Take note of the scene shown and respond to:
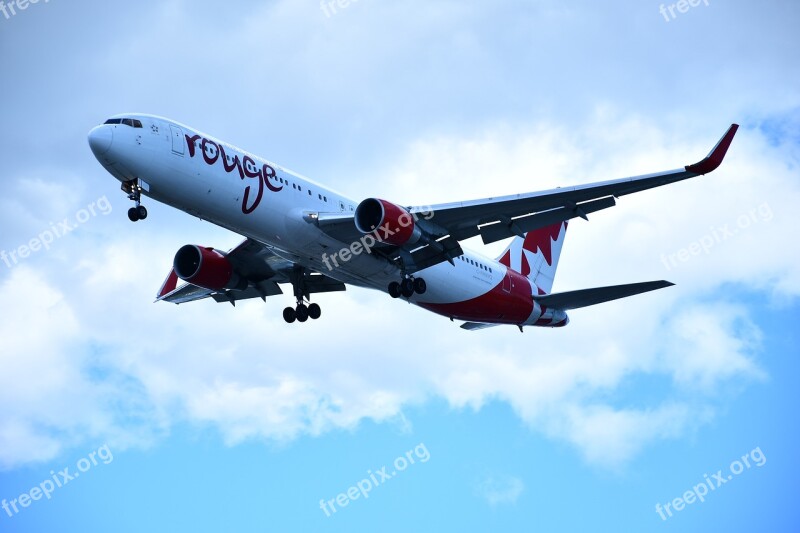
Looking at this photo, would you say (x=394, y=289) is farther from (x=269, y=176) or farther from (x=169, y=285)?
(x=169, y=285)

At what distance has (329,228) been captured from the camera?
108 ft

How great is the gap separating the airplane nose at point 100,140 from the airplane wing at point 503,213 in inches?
278

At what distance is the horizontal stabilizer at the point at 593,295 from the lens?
3534 cm

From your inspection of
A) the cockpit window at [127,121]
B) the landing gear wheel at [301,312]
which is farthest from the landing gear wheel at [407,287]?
the cockpit window at [127,121]

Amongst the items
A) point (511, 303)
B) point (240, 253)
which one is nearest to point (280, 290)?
point (240, 253)

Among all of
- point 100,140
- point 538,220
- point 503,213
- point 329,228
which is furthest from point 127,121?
point 538,220

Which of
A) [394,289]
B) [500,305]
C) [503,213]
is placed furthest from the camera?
[500,305]

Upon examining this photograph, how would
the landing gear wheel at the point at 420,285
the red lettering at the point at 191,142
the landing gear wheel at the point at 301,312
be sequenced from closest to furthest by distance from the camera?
1. the red lettering at the point at 191,142
2. the landing gear wheel at the point at 420,285
3. the landing gear wheel at the point at 301,312

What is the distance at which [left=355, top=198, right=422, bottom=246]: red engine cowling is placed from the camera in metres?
32.5

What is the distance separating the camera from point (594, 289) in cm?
3825

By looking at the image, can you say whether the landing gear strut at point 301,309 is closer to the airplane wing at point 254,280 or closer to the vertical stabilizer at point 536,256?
the airplane wing at point 254,280

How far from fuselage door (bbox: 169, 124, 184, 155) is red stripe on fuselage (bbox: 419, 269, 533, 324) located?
1188 cm

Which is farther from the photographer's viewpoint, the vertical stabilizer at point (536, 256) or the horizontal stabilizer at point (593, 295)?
the vertical stabilizer at point (536, 256)

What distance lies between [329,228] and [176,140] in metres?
5.76
